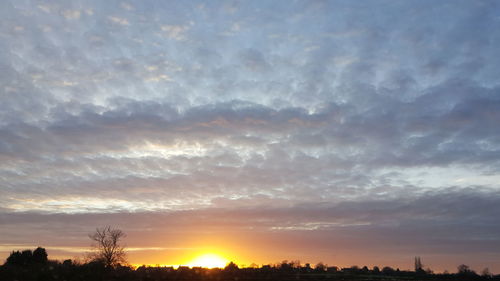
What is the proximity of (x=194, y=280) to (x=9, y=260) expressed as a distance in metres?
54.8

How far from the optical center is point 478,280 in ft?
336

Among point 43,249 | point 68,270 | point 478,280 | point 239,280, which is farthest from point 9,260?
point 478,280

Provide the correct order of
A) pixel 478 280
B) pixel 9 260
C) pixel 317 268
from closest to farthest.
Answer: pixel 9 260 < pixel 478 280 < pixel 317 268

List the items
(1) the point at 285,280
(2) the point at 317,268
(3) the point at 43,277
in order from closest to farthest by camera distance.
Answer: (3) the point at 43,277 → (1) the point at 285,280 → (2) the point at 317,268

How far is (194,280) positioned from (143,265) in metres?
41.0

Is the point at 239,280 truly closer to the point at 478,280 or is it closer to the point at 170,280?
the point at 170,280

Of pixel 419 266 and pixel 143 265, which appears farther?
pixel 419 266

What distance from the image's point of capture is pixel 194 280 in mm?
63625

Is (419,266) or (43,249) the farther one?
(419,266)

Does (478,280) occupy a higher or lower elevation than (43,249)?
lower

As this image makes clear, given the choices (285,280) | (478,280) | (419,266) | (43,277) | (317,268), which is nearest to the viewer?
(43,277)

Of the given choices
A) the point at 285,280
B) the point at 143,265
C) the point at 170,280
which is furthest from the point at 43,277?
the point at 143,265

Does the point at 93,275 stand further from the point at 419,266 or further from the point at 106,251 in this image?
the point at 419,266

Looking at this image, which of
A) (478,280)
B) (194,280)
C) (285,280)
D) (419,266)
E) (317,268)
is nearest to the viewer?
(194,280)
